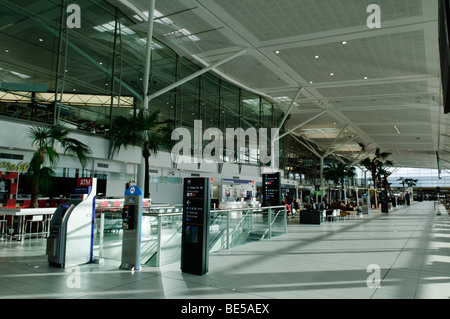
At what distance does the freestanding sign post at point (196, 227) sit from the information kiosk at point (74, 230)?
2164 mm

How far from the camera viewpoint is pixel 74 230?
252 inches

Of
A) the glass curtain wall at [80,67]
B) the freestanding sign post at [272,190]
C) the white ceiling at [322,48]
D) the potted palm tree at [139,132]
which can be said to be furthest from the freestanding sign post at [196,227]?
the freestanding sign post at [272,190]

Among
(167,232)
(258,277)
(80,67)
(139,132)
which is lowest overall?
(258,277)

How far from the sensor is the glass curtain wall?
1236 centimetres

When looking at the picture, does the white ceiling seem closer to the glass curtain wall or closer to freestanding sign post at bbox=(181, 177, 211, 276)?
the glass curtain wall

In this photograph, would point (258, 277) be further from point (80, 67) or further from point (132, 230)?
point (80, 67)

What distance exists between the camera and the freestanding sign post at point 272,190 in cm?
1634

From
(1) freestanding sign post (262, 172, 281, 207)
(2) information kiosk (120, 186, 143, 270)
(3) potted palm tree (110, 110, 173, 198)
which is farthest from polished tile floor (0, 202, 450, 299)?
(1) freestanding sign post (262, 172, 281, 207)

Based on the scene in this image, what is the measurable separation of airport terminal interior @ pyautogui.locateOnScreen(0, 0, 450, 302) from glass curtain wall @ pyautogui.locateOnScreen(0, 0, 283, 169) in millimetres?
67

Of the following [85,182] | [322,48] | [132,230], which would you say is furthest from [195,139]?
[132,230]

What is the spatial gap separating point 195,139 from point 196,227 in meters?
16.1

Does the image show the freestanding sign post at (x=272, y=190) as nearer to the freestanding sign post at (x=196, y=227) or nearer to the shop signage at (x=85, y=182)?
the freestanding sign post at (x=196, y=227)
